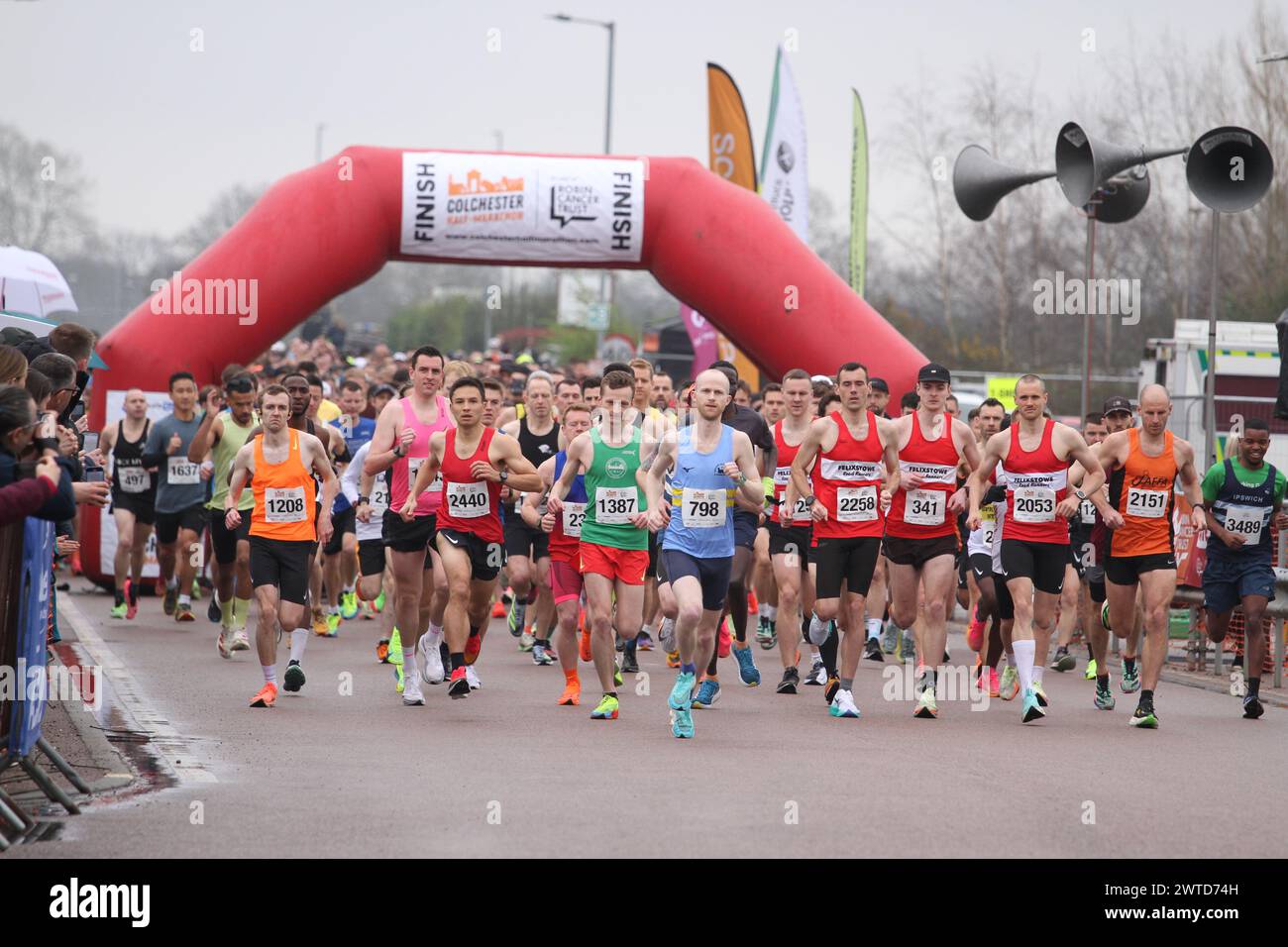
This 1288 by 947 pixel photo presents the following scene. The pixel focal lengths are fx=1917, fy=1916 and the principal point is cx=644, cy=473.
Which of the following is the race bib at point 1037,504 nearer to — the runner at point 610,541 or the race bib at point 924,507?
the race bib at point 924,507

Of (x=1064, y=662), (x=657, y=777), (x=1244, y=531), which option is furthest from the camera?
(x=1064, y=662)

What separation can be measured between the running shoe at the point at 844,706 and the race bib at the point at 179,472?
26.5ft

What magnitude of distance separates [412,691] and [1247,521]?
5915 mm

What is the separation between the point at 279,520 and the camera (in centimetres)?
1248

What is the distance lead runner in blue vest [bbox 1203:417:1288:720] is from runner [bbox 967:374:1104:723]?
1.52m

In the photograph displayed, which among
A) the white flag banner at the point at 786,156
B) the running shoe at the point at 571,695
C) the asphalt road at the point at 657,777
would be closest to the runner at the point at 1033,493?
the asphalt road at the point at 657,777

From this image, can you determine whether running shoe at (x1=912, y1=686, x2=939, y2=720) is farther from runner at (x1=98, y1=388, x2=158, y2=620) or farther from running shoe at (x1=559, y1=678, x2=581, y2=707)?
runner at (x1=98, y1=388, x2=158, y2=620)

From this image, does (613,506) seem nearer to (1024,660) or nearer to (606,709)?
(606,709)

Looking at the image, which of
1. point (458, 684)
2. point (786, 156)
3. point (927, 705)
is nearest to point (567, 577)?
point (458, 684)

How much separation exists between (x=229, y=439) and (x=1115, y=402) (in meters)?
7.40

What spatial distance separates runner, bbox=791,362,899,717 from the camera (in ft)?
40.5

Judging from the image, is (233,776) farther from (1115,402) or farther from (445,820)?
(1115,402)

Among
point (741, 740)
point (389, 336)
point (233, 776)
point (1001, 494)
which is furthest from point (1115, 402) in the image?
point (389, 336)

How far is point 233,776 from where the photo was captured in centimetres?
898
